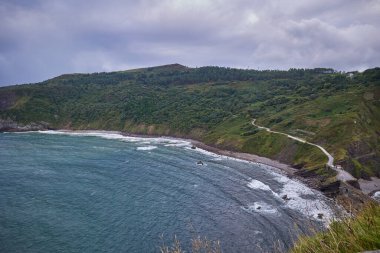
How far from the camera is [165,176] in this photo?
286ft

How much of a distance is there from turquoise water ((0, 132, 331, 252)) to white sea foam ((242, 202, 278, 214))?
19cm

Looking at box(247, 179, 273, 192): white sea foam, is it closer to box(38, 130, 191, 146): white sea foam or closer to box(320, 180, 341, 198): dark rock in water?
box(320, 180, 341, 198): dark rock in water

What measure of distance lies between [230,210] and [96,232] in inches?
1010

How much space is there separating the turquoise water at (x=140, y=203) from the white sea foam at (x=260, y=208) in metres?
0.19

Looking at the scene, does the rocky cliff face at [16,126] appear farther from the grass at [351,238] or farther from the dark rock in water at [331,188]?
the grass at [351,238]

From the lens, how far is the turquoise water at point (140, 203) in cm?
4819

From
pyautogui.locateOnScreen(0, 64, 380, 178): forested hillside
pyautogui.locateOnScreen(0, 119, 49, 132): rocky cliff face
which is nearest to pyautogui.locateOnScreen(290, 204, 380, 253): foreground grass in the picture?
pyautogui.locateOnScreen(0, 64, 380, 178): forested hillside

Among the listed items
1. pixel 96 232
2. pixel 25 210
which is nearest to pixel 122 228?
pixel 96 232

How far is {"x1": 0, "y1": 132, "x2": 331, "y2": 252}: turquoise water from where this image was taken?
4819 centimetres

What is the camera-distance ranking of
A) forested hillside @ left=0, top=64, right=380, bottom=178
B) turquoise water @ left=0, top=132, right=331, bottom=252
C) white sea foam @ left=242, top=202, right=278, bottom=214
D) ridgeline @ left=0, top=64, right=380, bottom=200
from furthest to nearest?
forested hillside @ left=0, top=64, right=380, bottom=178 → ridgeline @ left=0, top=64, right=380, bottom=200 → white sea foam @ left=242, top=202, right=278, bottom=214 → turquoise water @ left=0, top=132, right=331, bottom=252

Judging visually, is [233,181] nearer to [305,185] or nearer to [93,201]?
[305,185]

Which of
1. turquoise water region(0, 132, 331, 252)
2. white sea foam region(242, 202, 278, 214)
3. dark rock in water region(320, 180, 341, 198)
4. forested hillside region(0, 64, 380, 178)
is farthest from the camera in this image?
forested hillside region(0, 64, 380, 178)

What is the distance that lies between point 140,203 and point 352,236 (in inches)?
2317

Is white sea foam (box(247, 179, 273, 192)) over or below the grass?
below
